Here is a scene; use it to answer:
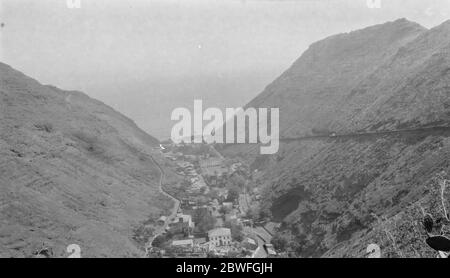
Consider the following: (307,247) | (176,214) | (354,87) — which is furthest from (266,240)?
(354,87)

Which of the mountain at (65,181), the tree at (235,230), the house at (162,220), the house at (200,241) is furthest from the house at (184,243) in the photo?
the house at (162,220)

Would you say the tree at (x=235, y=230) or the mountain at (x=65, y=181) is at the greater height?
the mountain at (x=65, y=181)

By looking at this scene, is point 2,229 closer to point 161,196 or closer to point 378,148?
point 161,196

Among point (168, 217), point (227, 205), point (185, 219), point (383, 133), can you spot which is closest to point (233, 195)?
point (227, 205)

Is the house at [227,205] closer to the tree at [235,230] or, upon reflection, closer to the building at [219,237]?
the tree at [235,230]

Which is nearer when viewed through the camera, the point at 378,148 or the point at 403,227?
Answer: the point at 403,227
